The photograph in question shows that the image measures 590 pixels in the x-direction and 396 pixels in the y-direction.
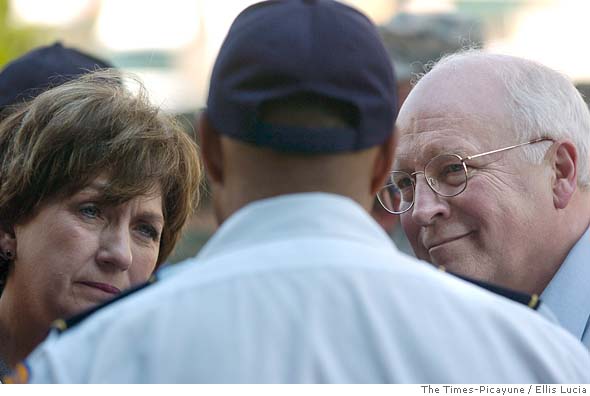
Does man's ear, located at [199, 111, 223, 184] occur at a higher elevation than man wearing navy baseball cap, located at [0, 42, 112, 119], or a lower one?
higher

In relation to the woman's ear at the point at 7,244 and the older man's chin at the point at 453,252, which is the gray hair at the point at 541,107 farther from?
the woman's ear at the point at 7,244

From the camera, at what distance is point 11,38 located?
12.0 metres

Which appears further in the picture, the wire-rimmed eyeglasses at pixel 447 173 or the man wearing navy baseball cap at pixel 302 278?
the wire-rimmed eyeglasses at pixel 447 173

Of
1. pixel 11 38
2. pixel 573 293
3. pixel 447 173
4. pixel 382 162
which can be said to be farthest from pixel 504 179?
pixel 11 38

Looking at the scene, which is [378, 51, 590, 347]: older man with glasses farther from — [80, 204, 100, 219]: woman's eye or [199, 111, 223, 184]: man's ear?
[199, 111, 223, 184]: man's ear

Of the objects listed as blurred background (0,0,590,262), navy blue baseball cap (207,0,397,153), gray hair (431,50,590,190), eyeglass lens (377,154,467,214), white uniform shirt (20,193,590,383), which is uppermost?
navy blue baseball cap (207,0,397,153)

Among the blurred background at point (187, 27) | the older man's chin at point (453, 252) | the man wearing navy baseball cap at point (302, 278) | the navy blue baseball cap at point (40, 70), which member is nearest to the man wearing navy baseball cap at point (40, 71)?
the navy blue baseball cap at point (40, 70)

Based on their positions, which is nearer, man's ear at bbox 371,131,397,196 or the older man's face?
man's ear at bbox 371,131,397,196

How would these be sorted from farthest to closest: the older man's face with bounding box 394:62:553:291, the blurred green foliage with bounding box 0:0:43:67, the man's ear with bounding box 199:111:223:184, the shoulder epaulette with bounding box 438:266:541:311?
the blurred green foliage with bounding box 0:0:43:67, the older man's face with bounding box 394:62:553:291, the shoulder epaulette with bounding box 438:266:541:311, the man's ear with bounding box 199:111:223:184

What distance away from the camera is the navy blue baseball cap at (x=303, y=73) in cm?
181

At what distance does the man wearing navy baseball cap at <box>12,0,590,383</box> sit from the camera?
1676mm

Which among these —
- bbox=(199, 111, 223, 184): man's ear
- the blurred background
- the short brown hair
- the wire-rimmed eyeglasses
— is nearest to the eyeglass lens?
the wire-rimmed eyeglasses

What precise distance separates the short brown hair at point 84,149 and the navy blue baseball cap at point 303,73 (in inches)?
47.4

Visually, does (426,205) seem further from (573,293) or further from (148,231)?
(148,231)
